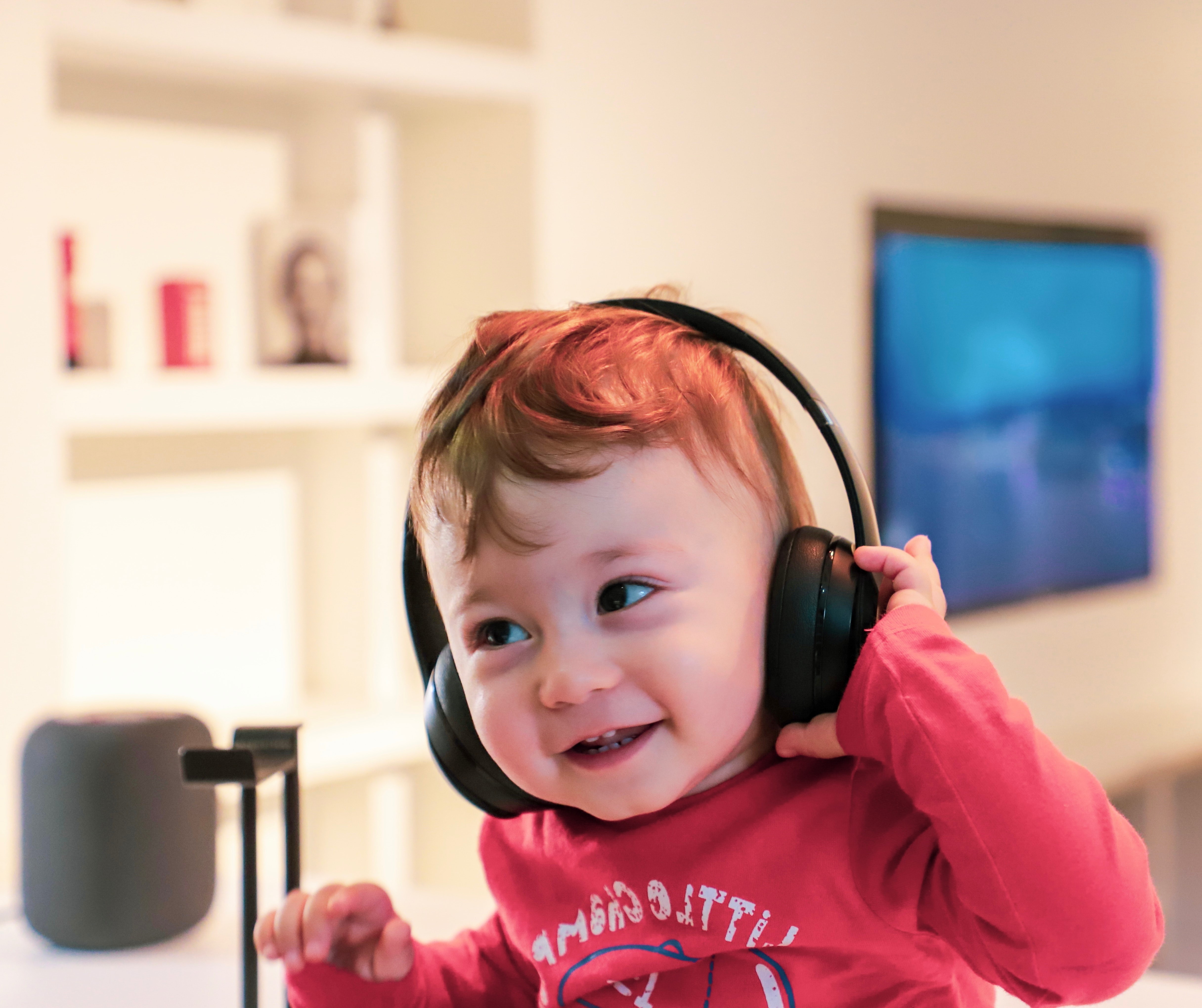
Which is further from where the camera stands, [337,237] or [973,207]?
[973,207]

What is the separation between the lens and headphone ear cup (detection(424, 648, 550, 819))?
73 centimetres

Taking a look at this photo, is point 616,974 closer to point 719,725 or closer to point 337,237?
point 719,725

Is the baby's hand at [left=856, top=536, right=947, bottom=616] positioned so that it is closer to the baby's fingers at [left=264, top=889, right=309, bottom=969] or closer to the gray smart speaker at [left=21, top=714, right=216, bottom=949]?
the baby's fingers at [left=264, top=889, right=309, bottom=969]

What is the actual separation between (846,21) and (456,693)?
7.19ft

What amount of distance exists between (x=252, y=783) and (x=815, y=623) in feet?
0.90

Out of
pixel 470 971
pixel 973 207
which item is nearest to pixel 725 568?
pixel 470 971

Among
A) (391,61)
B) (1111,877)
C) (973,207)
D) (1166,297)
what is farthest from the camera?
(1166,297)

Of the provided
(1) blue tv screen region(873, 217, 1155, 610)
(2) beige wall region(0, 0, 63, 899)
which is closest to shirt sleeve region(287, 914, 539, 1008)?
(2) beige wall region(0, 0, 63, 899)

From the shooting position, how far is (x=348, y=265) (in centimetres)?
200

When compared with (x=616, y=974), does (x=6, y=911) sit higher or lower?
lower

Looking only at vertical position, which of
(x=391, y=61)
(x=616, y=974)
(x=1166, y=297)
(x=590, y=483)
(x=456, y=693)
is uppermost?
(x=391, y=61)

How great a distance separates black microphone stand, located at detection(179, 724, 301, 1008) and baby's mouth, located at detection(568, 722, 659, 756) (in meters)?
0.15

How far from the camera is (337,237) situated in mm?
1997

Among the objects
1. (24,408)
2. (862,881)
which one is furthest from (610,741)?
(24,408)
